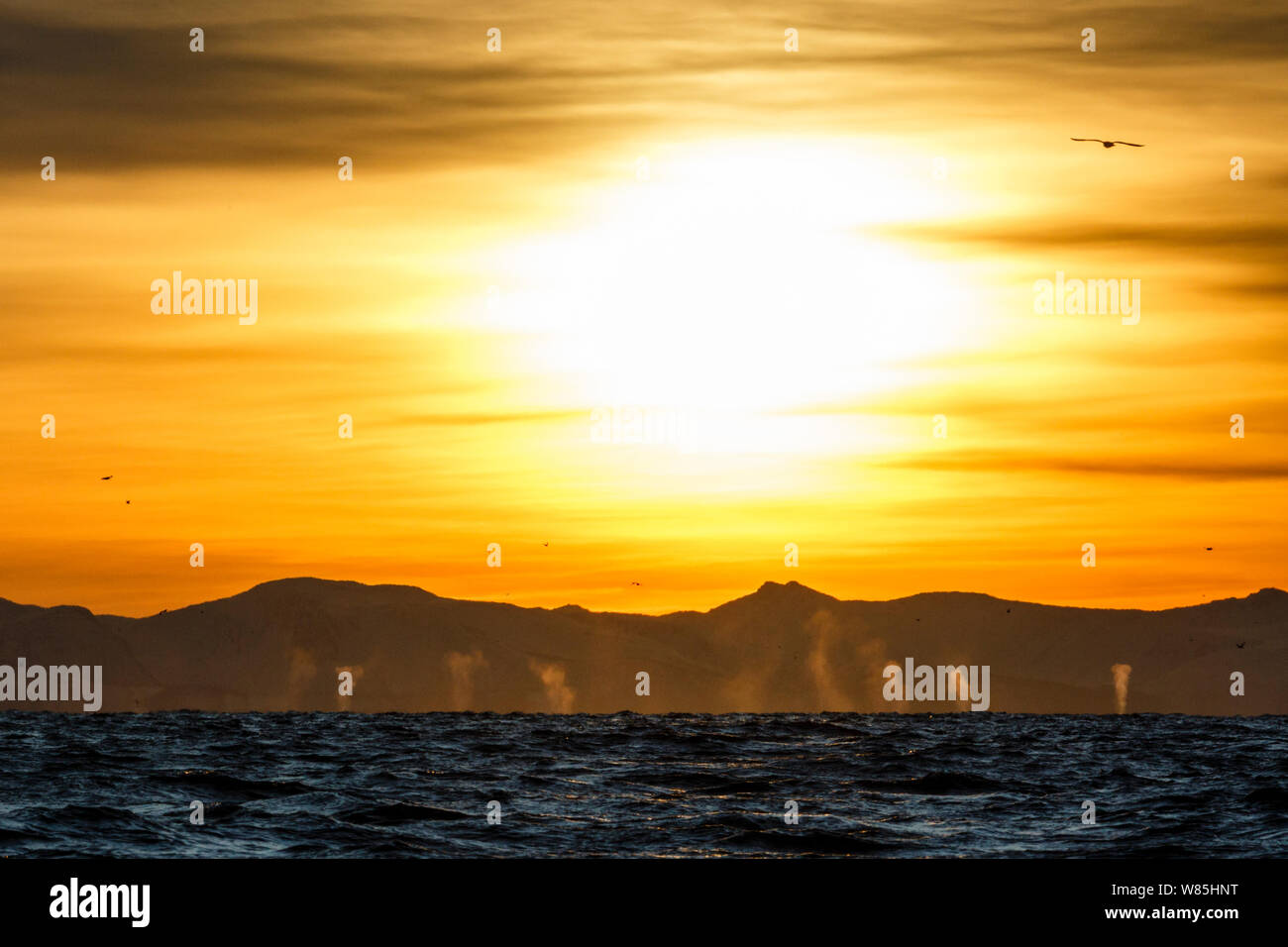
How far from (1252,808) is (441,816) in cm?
2262

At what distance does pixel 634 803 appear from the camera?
135 ft

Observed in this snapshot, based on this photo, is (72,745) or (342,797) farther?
(72,745)

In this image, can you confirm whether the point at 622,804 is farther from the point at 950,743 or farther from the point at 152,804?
the point at 950,743

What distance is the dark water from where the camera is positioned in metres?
32.7

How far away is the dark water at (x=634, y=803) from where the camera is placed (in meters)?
32.7
